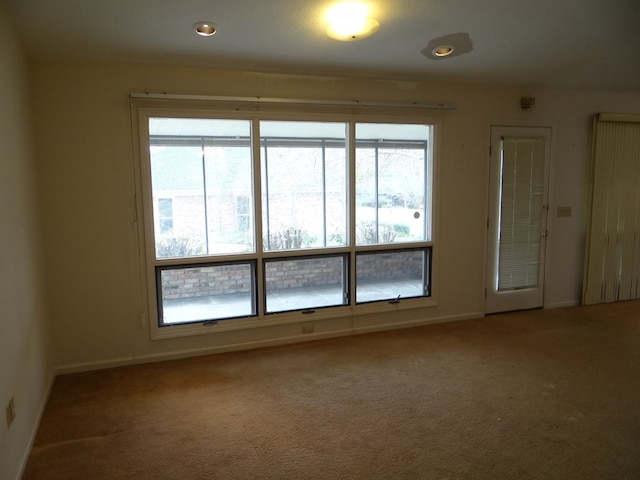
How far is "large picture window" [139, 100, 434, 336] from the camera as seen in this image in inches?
141

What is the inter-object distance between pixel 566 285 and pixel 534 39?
304cm

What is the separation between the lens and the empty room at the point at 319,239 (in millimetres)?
2430

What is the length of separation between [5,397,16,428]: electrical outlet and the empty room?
56 millimetres

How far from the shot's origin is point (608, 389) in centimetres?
301

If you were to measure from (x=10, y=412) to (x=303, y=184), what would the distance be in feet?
8.69

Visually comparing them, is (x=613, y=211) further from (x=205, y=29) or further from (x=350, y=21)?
(x=205, y=29)

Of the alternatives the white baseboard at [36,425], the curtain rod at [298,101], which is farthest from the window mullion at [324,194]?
the white baseboard at [36,425]

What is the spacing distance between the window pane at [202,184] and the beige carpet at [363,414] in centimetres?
98

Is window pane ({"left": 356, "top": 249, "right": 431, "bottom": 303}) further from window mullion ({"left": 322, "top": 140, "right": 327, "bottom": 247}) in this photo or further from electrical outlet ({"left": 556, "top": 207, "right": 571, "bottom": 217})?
electrical outlet ({"left": 556, "top": 207, "right": 571, "bottom": 217})

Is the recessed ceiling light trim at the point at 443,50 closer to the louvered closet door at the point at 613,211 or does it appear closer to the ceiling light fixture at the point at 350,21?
the ceiling light fixture at the point at 350,21

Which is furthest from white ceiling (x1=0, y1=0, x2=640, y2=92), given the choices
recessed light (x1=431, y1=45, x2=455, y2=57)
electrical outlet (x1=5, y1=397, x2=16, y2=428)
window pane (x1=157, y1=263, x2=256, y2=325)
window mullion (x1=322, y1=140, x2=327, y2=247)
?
electrical outlet (x1=5, y1=397, x2=16, y2=428)

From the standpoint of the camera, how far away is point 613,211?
16.6 feet

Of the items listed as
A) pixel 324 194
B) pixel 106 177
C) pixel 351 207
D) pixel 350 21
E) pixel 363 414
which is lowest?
pixel 363 414

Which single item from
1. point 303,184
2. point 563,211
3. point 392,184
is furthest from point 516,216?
point 303,184
